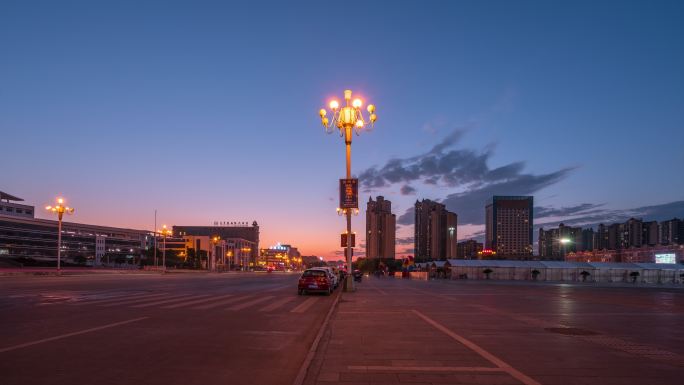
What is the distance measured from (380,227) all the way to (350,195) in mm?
Answer: 133107

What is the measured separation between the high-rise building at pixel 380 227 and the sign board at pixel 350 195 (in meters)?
118

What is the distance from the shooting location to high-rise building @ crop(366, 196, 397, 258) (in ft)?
507

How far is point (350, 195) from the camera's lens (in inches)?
1161

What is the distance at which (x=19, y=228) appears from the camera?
137 meters

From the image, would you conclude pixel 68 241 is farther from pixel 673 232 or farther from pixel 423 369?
pixel 673 232

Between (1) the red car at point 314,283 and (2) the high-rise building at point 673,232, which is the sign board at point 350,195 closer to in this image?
(1) the red car at point 314,283

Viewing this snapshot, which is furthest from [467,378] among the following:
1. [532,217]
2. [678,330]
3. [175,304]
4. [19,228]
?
[532,217]

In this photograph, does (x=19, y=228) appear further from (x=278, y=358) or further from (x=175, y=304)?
(x=278, y=358)

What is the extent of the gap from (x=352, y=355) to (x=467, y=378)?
2.45 m

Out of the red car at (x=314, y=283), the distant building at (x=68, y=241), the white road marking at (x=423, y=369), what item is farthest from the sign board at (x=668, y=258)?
the distant building at (x=68, y=241)

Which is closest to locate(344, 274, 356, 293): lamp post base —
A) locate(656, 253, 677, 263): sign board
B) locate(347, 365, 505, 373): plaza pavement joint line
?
locate(347, 365, 505, 373): plaza pavement joint line

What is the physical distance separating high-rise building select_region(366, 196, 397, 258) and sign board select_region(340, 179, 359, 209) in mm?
118372

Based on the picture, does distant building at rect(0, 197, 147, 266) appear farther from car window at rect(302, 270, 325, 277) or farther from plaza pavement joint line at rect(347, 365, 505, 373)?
plaza pavement joint line at rect(347, 365, 505, 373)

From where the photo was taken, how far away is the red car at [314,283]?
28.9 m
